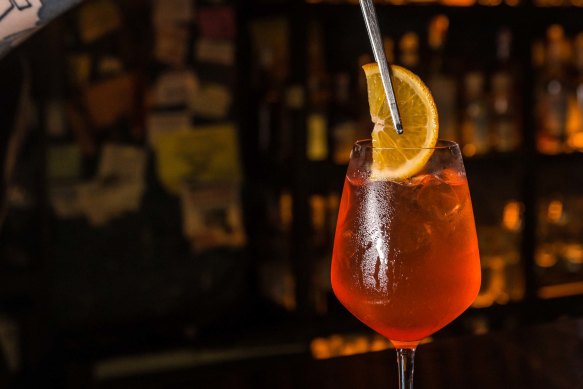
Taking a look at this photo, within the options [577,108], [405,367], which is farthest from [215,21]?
[405,367]

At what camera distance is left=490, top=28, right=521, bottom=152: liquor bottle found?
2.54m

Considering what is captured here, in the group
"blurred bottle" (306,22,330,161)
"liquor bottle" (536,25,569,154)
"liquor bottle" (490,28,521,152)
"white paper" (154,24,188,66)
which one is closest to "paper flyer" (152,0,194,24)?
"white paper" (154,24,188,66)

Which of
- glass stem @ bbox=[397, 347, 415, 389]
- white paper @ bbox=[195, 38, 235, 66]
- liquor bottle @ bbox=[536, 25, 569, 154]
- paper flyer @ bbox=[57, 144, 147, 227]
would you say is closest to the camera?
glass stem @ bbox=[397, 347, 415, 389]

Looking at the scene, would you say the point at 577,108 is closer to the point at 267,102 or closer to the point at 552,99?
the point at 552,99

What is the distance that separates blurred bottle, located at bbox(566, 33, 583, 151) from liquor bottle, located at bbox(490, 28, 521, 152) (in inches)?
10.0

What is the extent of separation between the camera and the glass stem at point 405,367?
0.74m

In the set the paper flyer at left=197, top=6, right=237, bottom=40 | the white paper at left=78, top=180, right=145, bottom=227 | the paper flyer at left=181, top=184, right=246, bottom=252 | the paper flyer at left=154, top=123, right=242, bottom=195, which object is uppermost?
the paper flyer at left=197, top=6, right=237, bottom=40

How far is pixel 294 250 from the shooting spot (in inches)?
88.3

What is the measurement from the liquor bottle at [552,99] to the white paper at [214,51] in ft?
3.48

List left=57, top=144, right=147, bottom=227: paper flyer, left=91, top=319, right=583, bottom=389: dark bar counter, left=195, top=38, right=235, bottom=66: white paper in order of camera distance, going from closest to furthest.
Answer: left=91, top=319, right=583, bottom=389: dark bar counter, left=57, top=144, right=147, bottom=227: paper flyer, left=195, top=38, right=235, bottom=66: white paper

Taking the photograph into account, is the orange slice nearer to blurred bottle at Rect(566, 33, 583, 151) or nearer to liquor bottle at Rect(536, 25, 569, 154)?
liquor bottle at Rect(536, 25, 569, 154)

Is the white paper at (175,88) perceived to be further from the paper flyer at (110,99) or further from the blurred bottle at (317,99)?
the blurred bottle at (317,99)

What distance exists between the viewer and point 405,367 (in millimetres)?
753

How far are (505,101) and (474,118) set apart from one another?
14 cm
